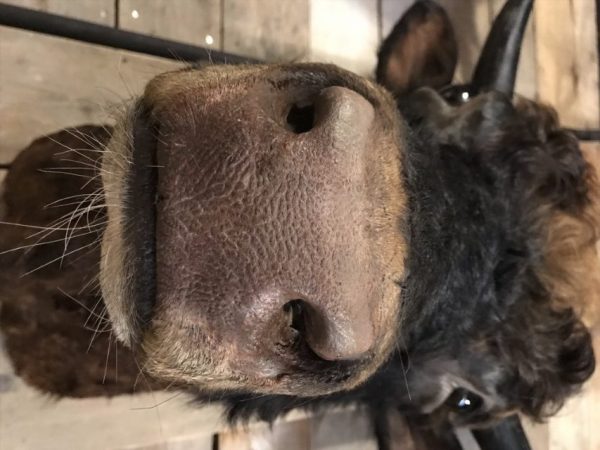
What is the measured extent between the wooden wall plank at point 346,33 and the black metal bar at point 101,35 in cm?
34

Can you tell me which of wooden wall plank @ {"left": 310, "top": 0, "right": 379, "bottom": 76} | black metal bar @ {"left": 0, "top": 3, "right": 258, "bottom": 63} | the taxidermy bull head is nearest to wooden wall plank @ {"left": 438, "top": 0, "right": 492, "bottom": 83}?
wooden wall plank @ {"left": 310, "top": 0, "right": 379, "bottom": 76}

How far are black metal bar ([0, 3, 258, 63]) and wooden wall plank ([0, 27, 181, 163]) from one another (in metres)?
0.02

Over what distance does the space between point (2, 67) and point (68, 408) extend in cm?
83

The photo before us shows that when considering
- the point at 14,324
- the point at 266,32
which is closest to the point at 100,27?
the point at 266,32

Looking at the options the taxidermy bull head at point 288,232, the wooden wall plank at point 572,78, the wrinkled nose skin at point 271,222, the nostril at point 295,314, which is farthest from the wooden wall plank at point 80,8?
the wooden wall plank at point 572,78

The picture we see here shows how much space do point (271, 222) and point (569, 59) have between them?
239cm

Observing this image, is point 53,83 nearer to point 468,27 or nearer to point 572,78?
point 468,27

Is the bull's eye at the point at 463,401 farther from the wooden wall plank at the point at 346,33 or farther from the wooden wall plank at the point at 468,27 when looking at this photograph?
the wooden wall plank at the point at 468,27

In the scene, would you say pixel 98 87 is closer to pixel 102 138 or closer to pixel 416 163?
pixel 102 138

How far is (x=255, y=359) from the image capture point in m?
0.90

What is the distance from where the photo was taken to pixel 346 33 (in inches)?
90.1

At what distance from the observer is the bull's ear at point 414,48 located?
1.79 m

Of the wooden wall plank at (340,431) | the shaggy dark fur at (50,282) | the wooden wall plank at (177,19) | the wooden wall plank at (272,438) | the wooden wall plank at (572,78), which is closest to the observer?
the shaggy dark fur at (50,282)

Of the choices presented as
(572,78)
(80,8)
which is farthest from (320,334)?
(572,78)
